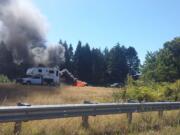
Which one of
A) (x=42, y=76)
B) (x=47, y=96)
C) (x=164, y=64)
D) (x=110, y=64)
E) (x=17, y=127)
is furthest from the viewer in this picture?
(x=110, y=64)

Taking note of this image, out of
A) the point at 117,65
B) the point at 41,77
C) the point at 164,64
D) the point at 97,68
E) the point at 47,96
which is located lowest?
the point at 47,96

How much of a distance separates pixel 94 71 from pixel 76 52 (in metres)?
9.86

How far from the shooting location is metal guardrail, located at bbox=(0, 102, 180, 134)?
8.98m

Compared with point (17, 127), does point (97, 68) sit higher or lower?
higher

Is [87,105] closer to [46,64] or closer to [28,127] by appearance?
[28,127]

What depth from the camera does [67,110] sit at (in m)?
10.5

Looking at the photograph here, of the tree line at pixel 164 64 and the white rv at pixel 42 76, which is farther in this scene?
the white rv at pixel 42 76

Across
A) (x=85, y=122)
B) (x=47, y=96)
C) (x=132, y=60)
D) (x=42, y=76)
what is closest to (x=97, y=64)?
(x=132, y=60)

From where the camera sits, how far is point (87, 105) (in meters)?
11.1

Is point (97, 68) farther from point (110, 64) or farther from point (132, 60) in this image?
point (132, 60)

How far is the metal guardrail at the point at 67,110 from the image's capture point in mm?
8984

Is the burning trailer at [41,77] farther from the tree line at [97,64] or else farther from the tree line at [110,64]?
the tree line at [97,64]

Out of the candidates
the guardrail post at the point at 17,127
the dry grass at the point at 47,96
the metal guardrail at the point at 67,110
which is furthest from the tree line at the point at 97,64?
the guardrail post at the point at 17,127

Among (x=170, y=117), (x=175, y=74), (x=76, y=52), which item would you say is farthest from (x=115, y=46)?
(x=170, y=117)
